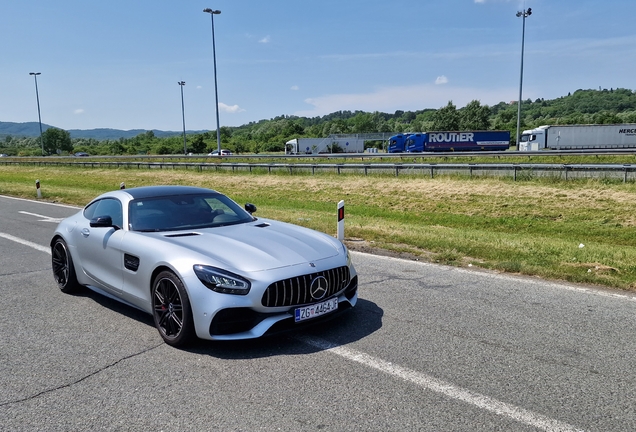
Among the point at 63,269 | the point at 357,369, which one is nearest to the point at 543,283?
the point at 357,369

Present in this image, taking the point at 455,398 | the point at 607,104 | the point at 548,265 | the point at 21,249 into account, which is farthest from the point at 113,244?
the point at 607,104

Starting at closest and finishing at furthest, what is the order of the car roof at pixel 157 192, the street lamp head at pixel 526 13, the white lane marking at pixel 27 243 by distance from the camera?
the car roof at pixel 157 192 < the white lane marking at pixel 27 243 < the street lamp head at pixel 526 13

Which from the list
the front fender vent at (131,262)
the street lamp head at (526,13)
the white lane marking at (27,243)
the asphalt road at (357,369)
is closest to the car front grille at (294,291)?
the asphalt road at (357,369)

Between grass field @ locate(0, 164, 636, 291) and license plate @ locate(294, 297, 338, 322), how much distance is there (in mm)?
3940

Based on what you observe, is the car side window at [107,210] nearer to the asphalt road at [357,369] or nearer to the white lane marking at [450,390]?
the asphalt road at [357,369]

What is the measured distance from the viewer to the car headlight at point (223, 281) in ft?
14.8

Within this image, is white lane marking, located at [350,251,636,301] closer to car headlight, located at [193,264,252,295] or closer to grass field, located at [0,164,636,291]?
grass field, located at [0,164,636,291]

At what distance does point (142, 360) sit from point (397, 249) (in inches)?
236

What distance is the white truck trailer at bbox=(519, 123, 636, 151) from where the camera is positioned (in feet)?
184

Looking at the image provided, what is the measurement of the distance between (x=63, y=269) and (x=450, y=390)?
5.33 m

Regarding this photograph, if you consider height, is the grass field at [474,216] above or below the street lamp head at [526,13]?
below

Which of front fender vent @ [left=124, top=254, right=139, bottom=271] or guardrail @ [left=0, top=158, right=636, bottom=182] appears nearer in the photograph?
front fender vent @ [left=124, top=254, right=139, bottom=271]

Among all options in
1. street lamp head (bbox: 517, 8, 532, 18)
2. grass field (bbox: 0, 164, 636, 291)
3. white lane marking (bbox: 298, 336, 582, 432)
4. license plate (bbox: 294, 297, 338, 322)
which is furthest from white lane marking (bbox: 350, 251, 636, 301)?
street lamp head (bbox: 517, 8, 532, 18)

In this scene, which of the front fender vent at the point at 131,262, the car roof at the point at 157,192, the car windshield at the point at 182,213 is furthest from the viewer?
the car roof at the point at 157,192
